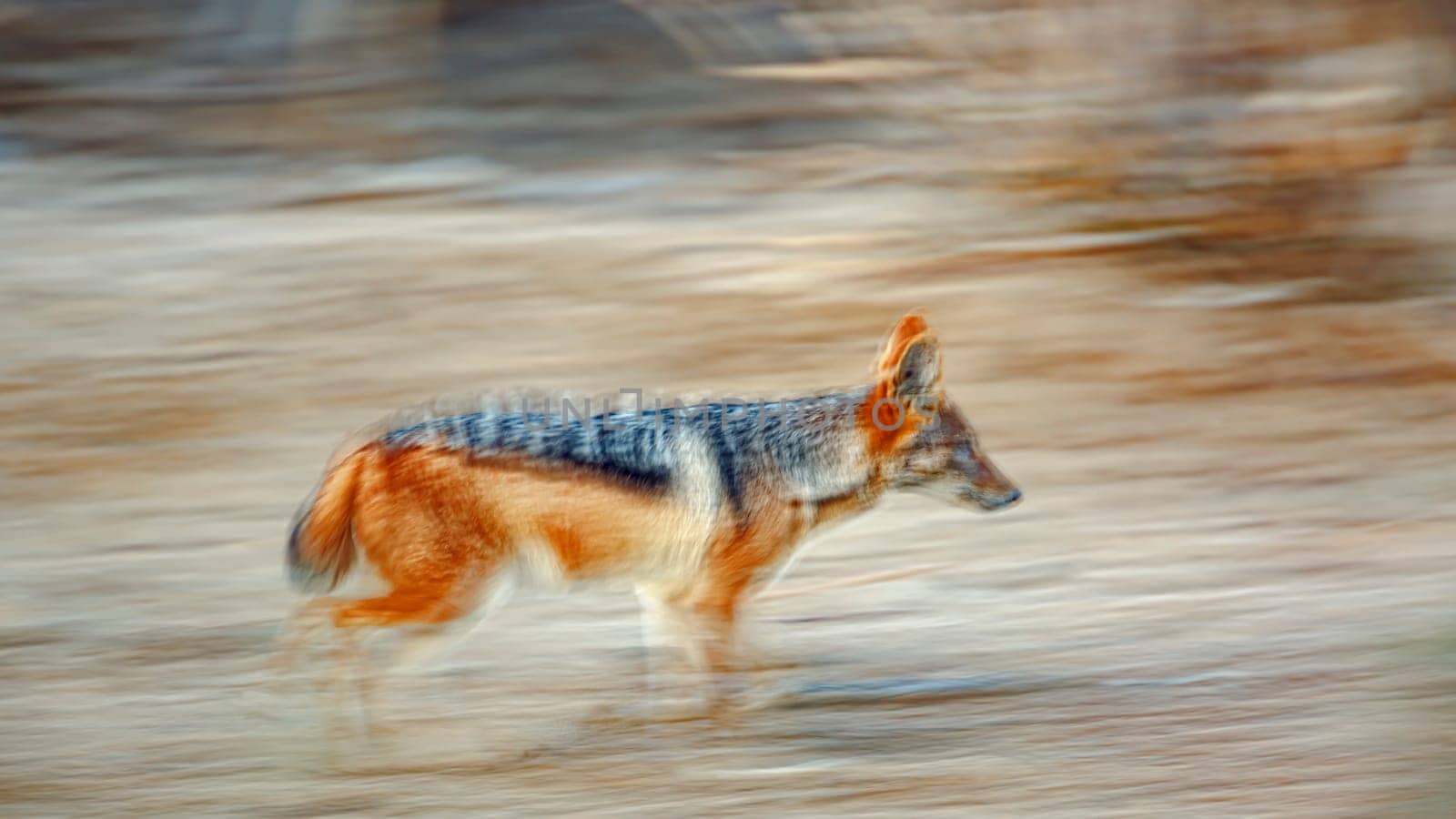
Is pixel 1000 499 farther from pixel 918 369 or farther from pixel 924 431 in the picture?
pixel 918 369

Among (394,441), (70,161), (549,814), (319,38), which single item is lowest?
(549,814)

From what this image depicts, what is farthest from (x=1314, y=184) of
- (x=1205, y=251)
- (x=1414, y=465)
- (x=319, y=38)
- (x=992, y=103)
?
(x=319, y=38)

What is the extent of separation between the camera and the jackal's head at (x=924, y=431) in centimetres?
605

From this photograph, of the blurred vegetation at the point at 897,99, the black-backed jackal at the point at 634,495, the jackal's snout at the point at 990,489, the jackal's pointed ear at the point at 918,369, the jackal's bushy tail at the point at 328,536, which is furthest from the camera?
the blurred vegetation at the point at 897,99

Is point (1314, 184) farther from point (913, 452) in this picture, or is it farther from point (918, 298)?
point (913, 452)

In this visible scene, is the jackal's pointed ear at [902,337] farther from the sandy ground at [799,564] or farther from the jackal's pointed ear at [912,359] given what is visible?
the sandy ground at [799,564]

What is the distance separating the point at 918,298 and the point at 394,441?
679cm

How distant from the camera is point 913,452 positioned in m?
6.20

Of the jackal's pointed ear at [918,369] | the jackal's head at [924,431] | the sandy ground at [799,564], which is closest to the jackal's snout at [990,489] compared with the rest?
the jackal's head at [924,431]

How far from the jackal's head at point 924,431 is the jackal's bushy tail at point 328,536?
1713 mm

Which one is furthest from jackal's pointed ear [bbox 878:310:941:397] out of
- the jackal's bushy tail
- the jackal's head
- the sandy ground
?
the jackal's bushy tail

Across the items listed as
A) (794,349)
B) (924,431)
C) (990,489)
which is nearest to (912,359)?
(924,431)

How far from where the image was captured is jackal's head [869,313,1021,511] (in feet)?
19.9

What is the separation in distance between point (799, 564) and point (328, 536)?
312 centimetres
